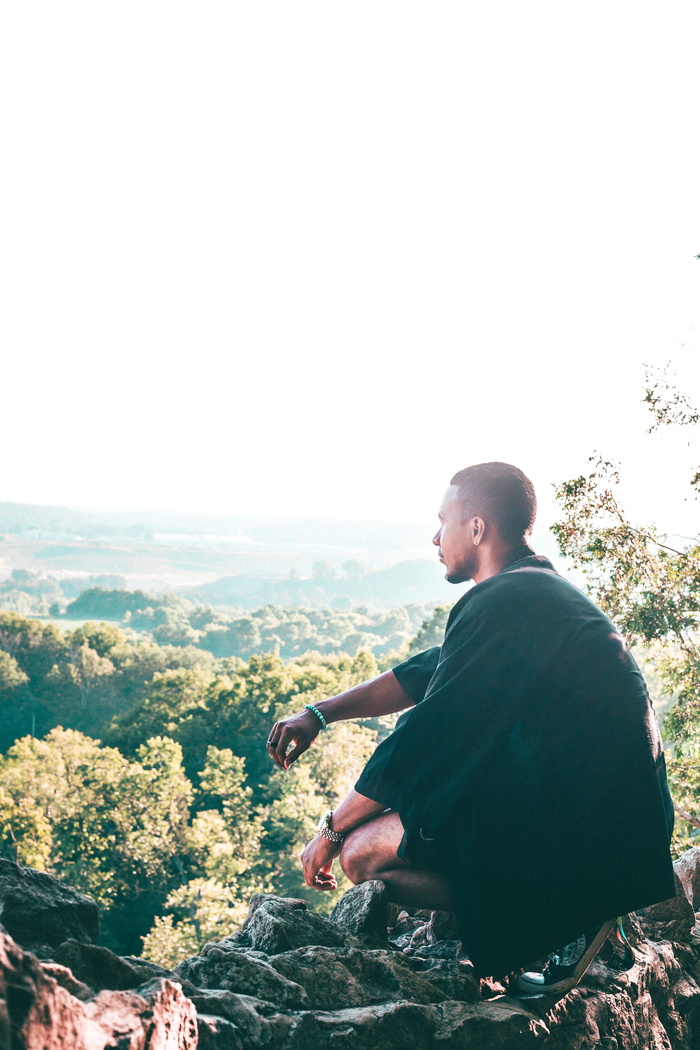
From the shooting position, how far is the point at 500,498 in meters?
3.06

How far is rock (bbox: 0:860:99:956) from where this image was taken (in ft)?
7.49

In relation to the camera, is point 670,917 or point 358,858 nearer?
point 358,858

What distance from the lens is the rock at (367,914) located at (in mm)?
3068

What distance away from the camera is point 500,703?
268 cm

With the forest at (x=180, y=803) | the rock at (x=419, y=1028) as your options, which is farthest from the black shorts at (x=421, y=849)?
the forest at (x=180, y=803)

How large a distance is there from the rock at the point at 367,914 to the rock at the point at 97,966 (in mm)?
1074

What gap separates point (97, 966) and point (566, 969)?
156cm

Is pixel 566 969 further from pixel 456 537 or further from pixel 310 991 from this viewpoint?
pixel 456 537

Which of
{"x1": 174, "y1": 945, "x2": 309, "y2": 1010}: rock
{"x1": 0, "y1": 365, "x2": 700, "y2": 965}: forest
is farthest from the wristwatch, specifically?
{"x1": 0, "y1": 365, "x2": 700, "y2": 965}: forest

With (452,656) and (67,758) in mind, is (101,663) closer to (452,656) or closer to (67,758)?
(67,758)

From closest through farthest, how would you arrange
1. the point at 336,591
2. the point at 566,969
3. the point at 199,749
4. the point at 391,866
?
the point at 566,969 < the point at 391,866 < the point at 199,749 < the point at 336,591

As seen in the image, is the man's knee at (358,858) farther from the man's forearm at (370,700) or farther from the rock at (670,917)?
the rock at (670,917)

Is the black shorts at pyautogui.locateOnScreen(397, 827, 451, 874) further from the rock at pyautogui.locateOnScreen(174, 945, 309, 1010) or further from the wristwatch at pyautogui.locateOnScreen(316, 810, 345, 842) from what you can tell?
the rock at pyautogui.locateOnScreen(174, 945, 309, 1010)

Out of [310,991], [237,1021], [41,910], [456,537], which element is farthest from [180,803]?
[237,1021]
